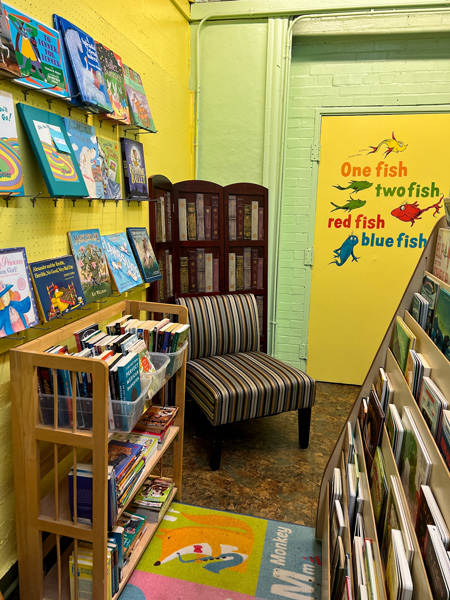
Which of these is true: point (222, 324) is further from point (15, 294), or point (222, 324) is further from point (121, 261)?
point (15, 294)

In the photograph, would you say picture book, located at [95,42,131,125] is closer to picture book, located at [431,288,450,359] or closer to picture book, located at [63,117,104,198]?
picture book, located at [63,117,104,198]

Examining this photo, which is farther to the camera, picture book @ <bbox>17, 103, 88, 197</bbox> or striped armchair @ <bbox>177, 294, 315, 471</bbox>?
striped armchair @ <bbox>177, 294, 315, 471</bbox>

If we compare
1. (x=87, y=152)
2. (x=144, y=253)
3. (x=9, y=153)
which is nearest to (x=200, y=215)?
(x=144, y=253)

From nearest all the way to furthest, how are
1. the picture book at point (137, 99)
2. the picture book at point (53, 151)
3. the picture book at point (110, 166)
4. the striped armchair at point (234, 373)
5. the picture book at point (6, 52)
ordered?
the picture book at point (6, 52) → the picture book at point (53, 151) → the picture book at point (110, 166) → the picture book at point (137, 99) → the striped armchair at point (234, 373)

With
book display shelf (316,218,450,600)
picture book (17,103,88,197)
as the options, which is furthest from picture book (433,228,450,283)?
picture book (17,103,88,197)

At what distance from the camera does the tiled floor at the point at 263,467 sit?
2449 millimetres

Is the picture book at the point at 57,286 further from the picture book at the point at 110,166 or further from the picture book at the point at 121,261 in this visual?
the picture book at the point at 110,166

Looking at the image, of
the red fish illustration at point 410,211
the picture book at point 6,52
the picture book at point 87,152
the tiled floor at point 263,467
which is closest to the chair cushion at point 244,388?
the tiled floor at point 263,467

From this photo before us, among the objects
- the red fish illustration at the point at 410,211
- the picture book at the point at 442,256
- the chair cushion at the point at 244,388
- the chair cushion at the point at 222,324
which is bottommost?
the chair cushion at the point at 244,388

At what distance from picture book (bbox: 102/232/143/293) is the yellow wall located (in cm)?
6

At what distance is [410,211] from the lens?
3.74 m

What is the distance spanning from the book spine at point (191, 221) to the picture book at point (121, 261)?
2.67 feet

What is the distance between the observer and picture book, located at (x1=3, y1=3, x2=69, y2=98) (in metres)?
1.51

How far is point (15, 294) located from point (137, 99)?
1417mm
